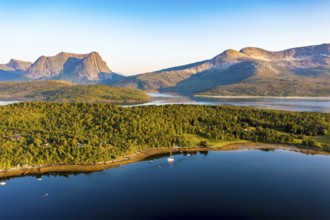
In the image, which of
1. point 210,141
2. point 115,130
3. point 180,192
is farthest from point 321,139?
point 115,130

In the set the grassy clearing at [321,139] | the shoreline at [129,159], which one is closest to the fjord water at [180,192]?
the shoreline at [129,159]

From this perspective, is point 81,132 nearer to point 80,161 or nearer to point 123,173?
point 80,161

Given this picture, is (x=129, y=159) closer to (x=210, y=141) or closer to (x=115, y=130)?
(x=115, y=130)

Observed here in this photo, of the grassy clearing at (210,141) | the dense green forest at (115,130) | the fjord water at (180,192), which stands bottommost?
the fjord water at (180,192)

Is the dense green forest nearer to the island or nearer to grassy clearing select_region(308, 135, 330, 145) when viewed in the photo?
the island

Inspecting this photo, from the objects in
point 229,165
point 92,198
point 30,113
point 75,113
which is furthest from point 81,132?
point 229,165

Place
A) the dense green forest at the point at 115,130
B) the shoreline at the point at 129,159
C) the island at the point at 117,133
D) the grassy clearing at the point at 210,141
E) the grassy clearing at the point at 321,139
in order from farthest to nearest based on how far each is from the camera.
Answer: the grassy clearing at the point at 321,139 → the grassy clearing at the point at 210,141 → the dense green forest at the point at 115,130 → the island at the point at 117,133 → the shoreline at the point at 129,159

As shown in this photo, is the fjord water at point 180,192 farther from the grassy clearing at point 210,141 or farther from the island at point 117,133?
the grassy clearing at point 210,141
